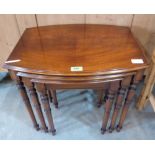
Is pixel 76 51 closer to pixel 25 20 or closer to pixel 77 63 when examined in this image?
pixel 77 63

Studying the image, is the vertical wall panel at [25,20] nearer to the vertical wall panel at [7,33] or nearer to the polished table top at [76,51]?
the vertical wall panel at [7,33]

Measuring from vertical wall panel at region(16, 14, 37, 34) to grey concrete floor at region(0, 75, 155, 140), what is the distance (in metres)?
0.66

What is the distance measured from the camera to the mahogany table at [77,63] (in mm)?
735

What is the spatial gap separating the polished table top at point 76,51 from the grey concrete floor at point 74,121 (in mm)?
643

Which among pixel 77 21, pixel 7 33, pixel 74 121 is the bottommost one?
pixel 74 121

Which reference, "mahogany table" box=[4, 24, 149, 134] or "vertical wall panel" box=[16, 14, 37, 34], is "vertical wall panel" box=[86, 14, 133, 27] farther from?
"vertical wall panel" box=[16, 14, 37, 34]

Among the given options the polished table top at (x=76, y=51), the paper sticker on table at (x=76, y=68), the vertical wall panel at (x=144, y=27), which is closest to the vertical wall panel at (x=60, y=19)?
the polished table top at (x=76, y=51)

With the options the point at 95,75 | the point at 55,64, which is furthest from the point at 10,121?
the point at 95,75

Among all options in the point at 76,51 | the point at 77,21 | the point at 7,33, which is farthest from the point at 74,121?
the point at 7,33

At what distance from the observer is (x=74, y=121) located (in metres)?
1.27

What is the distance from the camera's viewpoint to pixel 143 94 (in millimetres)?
1245

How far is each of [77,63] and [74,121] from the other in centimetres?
67

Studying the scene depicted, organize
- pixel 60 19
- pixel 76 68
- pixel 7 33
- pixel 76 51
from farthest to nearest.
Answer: pixel 7 33, pixel 60 19, pixel 76 51, pixel 76 68

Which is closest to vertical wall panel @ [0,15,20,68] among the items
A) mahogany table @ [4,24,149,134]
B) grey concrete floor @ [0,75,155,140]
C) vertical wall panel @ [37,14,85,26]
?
vertical wall panel @ [37,14,85,26]
